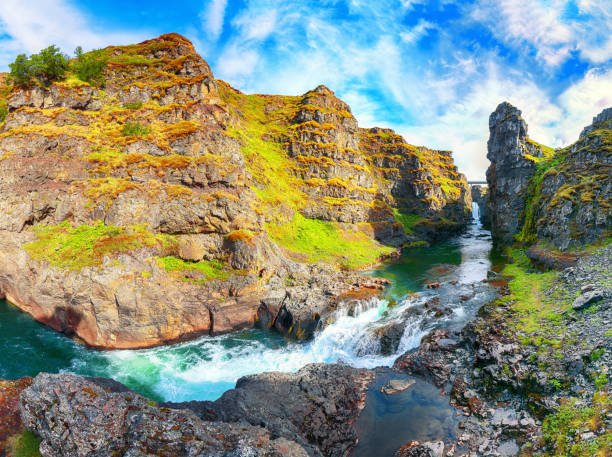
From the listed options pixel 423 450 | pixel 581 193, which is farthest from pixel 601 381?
pixel 581 193

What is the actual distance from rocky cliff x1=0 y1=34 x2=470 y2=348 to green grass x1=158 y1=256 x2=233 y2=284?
0.45ft

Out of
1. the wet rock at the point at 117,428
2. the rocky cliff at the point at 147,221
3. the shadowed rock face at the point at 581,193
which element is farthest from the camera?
the shadowed rock face at the point at 581,193

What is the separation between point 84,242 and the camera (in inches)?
1111

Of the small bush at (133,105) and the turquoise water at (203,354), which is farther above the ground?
the small bush at (133,105)

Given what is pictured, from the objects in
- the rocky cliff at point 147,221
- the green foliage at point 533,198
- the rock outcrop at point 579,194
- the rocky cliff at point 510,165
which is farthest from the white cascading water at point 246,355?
the rocky cliff at point 510,165

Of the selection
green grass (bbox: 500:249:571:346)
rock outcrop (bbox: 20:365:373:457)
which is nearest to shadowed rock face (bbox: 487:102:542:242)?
green grass (bbox: 500:249:571:346)

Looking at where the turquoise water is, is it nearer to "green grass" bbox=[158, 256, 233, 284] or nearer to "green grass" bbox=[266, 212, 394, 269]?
"green grass" bbox=[158, 256, 233, 284]

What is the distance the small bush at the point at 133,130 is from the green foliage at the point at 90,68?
14779 millimetres

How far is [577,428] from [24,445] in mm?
18684

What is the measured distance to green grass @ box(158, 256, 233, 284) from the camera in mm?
29014

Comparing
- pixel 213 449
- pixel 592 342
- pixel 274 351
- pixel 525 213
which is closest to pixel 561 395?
pixel 592 342

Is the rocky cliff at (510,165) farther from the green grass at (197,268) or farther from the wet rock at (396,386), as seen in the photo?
the green grass at (197,268)

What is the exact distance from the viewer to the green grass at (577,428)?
9602 millimetres

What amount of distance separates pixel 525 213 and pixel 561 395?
2064 inches
